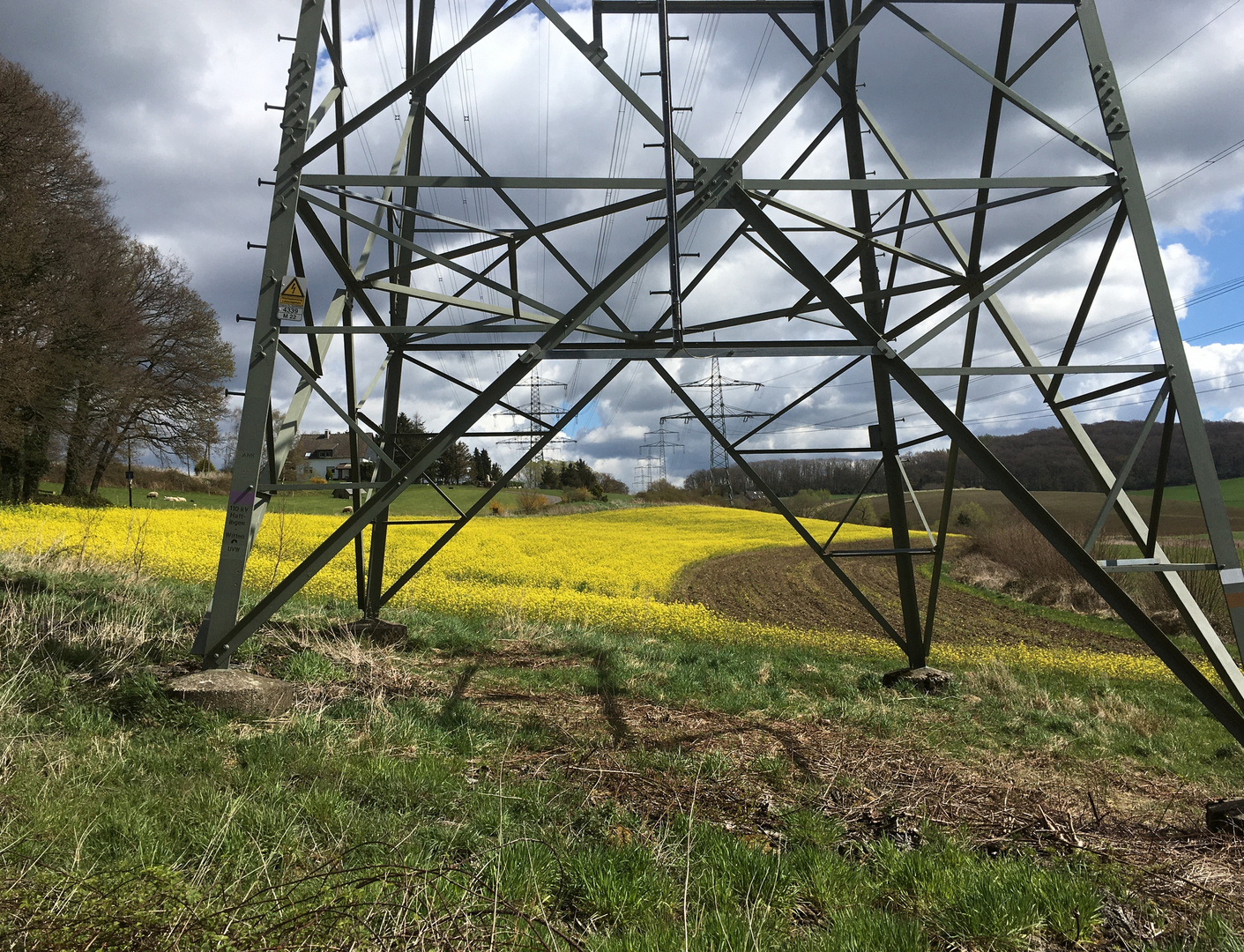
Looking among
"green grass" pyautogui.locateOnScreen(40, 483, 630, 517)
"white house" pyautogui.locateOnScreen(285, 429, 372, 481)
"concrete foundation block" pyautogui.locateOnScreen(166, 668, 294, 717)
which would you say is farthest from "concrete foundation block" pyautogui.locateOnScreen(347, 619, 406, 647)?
"white house" pyautogui.locateOnScreen(285, 429, 372, 481)

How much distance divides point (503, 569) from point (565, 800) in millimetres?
15491

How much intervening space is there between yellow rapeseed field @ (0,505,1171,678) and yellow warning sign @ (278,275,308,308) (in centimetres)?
327

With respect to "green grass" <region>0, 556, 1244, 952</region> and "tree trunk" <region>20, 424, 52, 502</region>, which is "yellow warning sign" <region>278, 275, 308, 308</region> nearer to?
"green grass" <region>0, 556, 1244, 952</region>

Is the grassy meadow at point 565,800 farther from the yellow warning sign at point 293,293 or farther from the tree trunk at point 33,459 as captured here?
the tree trunk at point 33,459

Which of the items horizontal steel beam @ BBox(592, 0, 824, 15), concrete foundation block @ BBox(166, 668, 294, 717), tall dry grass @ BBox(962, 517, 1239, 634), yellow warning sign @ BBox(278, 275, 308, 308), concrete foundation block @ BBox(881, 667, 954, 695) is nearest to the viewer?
concrete foundation block @ BBox(166, 668, 294, 717)

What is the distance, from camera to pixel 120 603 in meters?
8.16

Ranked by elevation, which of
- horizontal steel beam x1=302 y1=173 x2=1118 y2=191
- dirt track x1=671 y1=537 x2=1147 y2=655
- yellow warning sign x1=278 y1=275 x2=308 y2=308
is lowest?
dirt track x1=671 y1=537 x2=1147 y2=655

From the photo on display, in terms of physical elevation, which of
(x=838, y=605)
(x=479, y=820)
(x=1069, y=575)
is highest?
(x=479, y=820)

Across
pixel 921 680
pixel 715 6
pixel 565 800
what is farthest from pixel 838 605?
pixel 565 800

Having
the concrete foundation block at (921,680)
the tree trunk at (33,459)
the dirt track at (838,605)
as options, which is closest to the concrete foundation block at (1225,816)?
the concrete foundation block at (921,680)

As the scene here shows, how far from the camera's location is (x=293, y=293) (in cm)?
679

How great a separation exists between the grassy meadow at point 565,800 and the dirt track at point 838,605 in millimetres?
6521

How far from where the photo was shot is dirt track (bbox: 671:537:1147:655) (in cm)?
1669

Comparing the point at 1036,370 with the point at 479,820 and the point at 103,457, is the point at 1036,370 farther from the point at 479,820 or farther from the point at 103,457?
the point at 103,457
